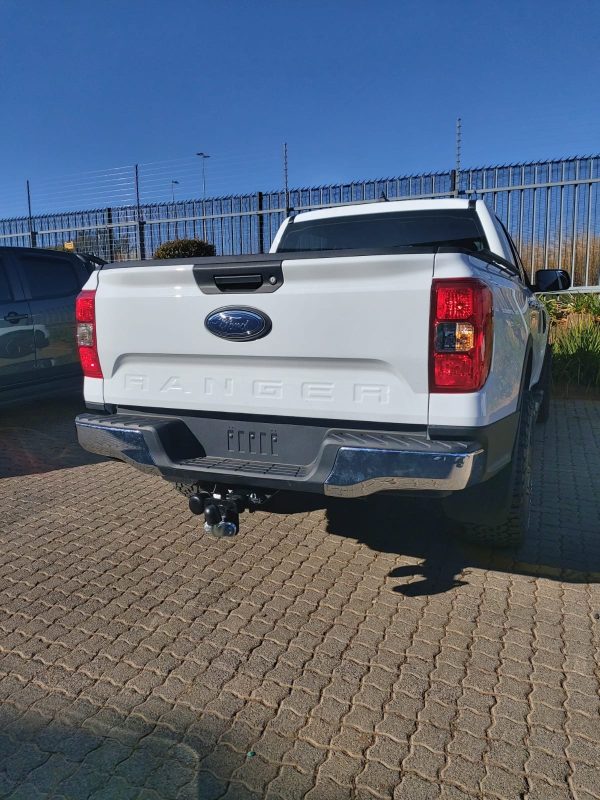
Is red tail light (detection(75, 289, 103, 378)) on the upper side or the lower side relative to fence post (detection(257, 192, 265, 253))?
lower

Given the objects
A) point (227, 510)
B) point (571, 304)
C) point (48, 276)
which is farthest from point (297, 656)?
point (571, 304)

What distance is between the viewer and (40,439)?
6.69 metres

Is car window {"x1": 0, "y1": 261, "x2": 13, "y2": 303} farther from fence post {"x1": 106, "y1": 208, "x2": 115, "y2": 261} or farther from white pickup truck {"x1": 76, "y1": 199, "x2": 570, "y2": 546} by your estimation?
fence post {"x1": 106, "y1": 208, "x2": 115, "y2": 261}

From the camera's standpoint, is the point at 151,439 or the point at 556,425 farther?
the point at 556,425

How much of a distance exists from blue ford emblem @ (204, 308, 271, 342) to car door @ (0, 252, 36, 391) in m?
4.35

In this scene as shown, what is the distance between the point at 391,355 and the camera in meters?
2.71

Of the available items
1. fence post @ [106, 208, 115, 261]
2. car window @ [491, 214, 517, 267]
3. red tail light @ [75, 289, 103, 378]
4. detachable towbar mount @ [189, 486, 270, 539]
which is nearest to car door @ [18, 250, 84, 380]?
red tail light @ [75, 289, 103, 378]

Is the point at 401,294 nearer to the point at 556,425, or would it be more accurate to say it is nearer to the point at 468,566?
the point at 468,566

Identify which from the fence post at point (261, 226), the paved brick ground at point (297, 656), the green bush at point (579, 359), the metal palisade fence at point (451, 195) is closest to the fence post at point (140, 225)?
→ the metal palisade fence at point (451, 195)

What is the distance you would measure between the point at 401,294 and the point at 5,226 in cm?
1914

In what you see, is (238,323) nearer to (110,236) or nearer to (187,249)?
(187,249)

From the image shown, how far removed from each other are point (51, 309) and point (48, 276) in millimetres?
435

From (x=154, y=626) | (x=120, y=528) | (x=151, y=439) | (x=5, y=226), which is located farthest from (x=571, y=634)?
(x=5, y=226)

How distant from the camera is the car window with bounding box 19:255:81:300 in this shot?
702 cm
